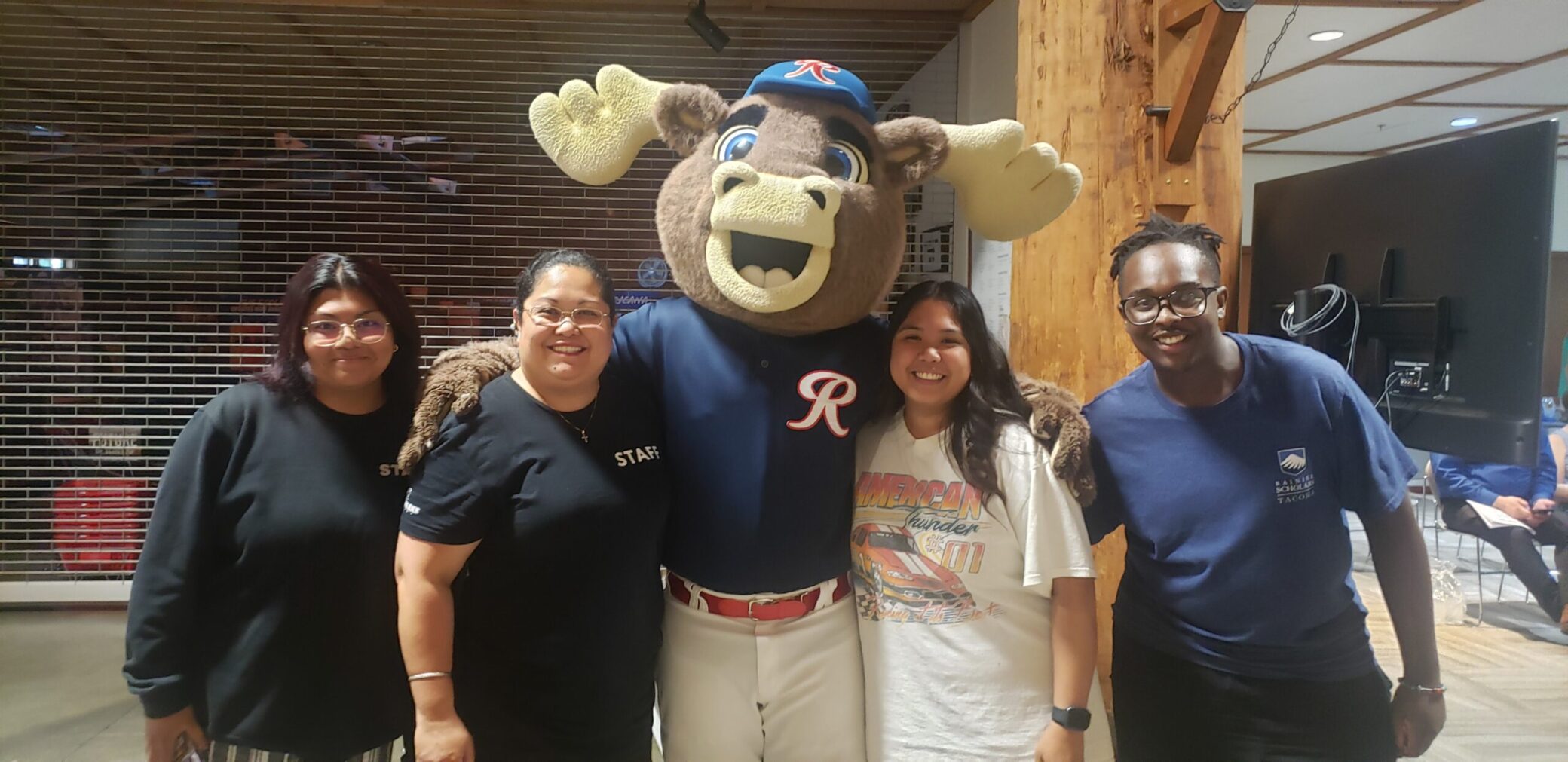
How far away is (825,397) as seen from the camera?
1.31m

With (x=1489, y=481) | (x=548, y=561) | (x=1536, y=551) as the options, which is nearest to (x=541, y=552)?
(x=548, y=561)

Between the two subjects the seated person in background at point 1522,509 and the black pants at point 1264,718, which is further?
the seated person in background at point 1522,509

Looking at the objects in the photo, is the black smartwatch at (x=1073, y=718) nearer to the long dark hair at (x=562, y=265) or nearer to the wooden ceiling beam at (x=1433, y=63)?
the long dark hair at (x=562, y=265)

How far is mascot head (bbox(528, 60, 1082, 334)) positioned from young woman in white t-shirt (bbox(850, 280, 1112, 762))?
0.18m

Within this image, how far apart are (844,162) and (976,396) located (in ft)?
1.50

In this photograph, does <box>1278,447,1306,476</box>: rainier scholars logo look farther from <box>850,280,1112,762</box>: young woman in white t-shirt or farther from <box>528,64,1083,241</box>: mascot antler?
<box>528,64,1083,241</box>: mascot antler

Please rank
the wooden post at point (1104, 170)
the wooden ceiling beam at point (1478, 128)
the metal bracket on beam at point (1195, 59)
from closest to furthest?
1. the metal bracket on beam at point (1195, 59)
2. the wooden post at point (1104, 170)
3. the wooden ceiling beam at point (1478, 128)

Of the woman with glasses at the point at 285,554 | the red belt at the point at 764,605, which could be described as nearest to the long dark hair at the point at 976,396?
the red belt at the point at 764,605

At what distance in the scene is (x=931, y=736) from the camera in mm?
1251

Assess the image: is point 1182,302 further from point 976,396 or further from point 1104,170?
point 1104,170

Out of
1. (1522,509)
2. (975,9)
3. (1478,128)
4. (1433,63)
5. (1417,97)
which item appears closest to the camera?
(975,9)

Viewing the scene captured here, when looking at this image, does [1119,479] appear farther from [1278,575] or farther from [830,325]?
[830,325]

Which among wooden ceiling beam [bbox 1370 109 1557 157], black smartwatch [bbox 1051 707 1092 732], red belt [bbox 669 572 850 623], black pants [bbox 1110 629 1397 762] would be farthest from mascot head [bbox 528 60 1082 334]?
wooden ceiling beam [bbox 1370 109 1557 157]

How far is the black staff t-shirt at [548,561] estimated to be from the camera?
117 cm
